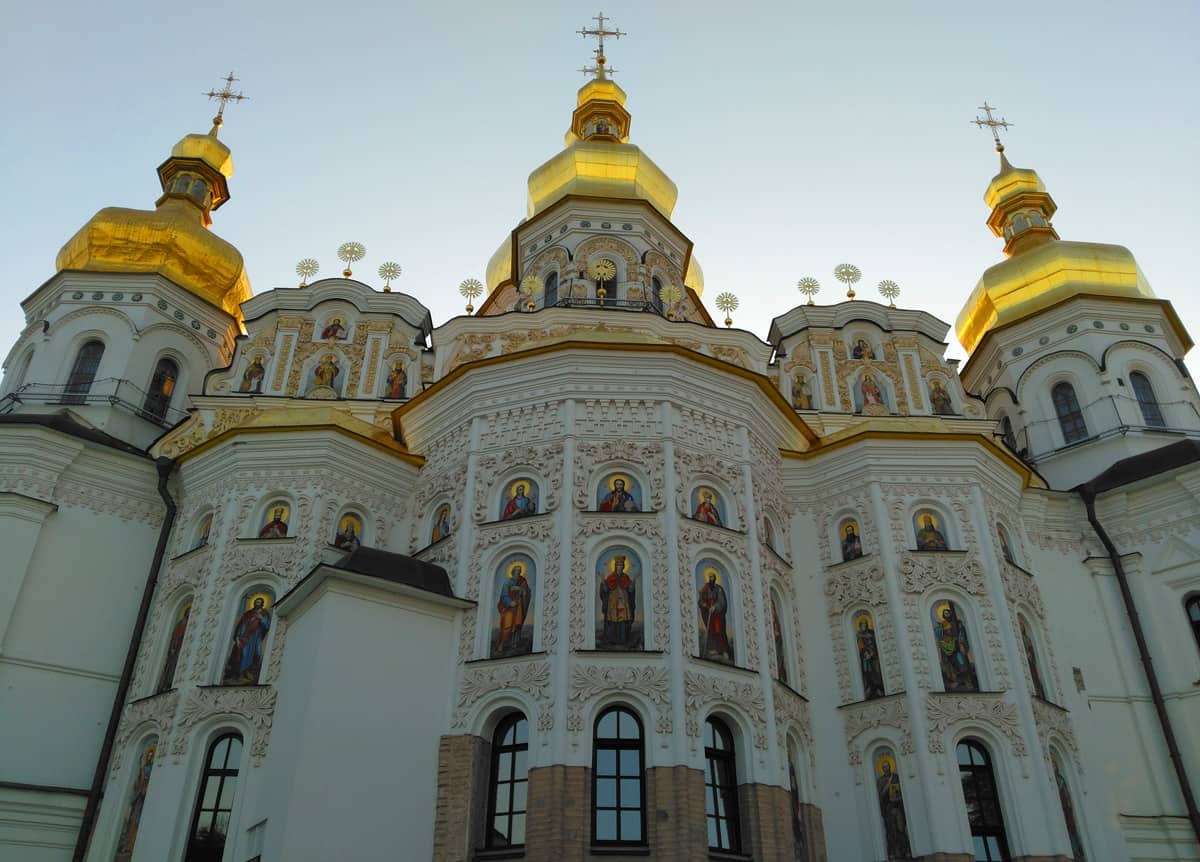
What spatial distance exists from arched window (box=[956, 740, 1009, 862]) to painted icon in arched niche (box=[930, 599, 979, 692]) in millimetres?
855

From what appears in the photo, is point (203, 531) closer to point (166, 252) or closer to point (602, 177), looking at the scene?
point (166, 252)

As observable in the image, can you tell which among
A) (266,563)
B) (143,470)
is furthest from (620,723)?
(143,470)

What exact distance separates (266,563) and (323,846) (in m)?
Result: 4.82

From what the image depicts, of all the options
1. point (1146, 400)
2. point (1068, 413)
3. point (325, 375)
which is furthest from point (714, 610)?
point (1146, 400)

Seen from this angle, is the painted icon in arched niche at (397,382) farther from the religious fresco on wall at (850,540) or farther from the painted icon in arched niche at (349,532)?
the religious fresco on wall at (850,540)

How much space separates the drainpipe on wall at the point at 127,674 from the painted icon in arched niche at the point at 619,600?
25.3 feet

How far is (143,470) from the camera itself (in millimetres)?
17578

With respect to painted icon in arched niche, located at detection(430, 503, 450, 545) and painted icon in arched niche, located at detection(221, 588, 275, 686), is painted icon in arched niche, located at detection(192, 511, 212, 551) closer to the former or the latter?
painted icon in arched niche, located at detection(221, 588, 275, 686)

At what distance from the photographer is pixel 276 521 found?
51.3 ft

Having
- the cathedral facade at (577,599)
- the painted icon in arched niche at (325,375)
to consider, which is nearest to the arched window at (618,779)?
the cathedral facade at (577,599)

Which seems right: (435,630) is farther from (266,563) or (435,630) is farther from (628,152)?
(628,152)

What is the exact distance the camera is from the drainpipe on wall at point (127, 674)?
14.3 m

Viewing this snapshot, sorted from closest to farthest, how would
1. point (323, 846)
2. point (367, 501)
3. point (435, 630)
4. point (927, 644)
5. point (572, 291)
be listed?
point (323, 846)
point (435, 630)
point (927, 644)
point (367, 501)
point (572, 291)

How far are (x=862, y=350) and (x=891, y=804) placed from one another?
9.73 metres
